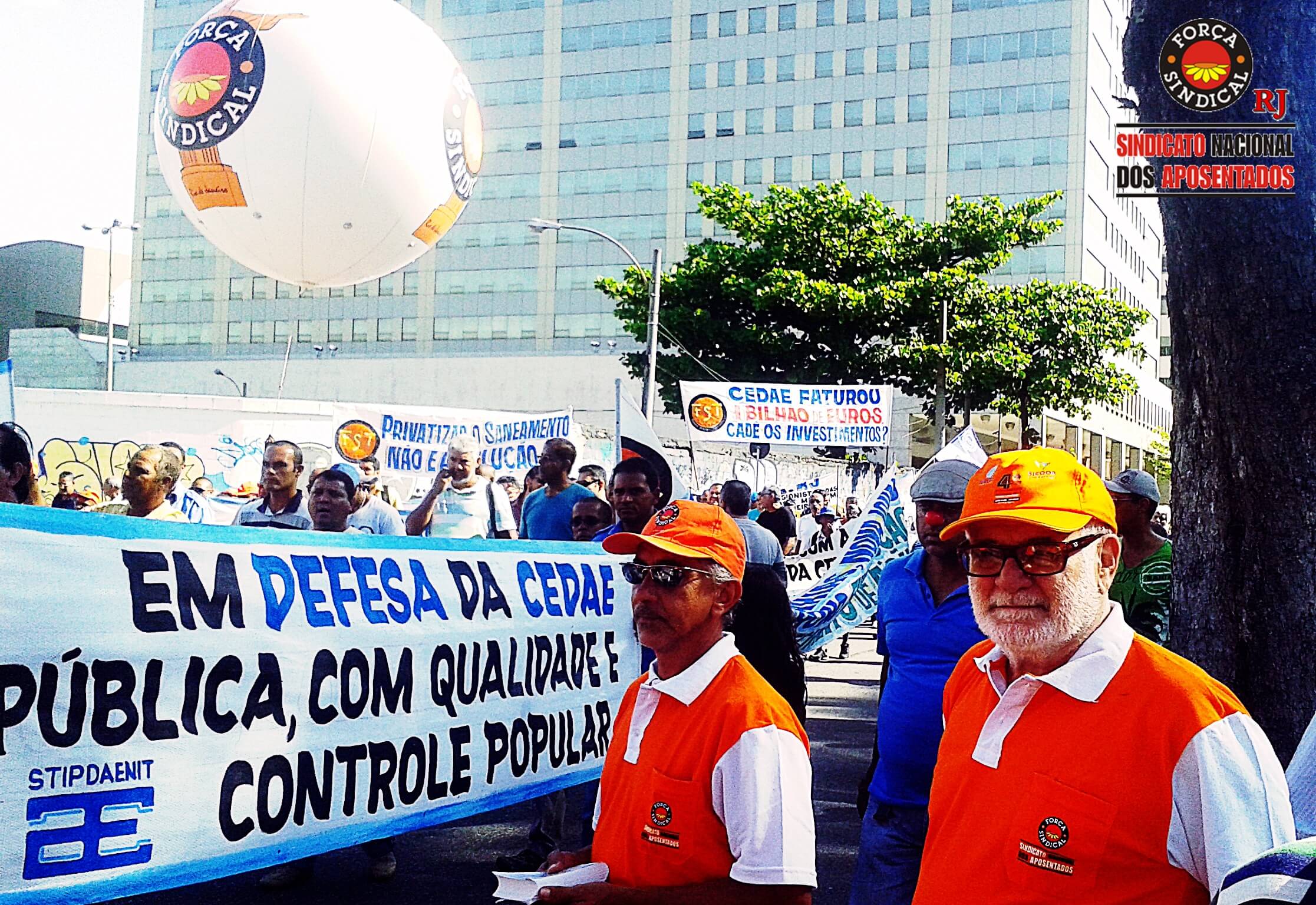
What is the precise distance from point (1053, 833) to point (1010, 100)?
60256mm

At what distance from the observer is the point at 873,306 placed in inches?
1414

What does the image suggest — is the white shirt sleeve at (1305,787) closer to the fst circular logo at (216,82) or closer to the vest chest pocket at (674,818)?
the vest chest pocket at (674,818)

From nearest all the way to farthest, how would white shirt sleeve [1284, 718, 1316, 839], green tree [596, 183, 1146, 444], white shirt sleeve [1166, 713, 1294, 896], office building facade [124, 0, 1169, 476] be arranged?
white shirt sleeve [1284, 718, 1316, 839] → white shirt sleeve [1166, 713, 1294, 896] → green tree [596, 183, 1146, 444] → office building facade [124, 0, 1169, 476]

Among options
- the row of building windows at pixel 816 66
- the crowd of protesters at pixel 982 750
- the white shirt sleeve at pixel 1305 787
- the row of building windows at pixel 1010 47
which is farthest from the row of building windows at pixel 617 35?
the white shirt sleeve at pixel 1305 787

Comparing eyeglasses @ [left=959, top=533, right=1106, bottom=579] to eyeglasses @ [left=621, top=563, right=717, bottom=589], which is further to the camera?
eyeglasses @ [left=621, top=563, right=717, bottom=589]

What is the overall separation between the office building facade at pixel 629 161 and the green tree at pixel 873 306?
19.9 metres

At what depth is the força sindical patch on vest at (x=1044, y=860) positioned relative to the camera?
2010mm

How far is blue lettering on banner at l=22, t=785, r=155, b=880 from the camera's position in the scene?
340 centimetres

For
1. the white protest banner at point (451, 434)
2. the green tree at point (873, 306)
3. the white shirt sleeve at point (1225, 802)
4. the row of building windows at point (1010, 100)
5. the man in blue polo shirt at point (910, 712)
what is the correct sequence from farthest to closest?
the row of building windows at point (1010, 100)
the green tree at point (873, 306)
the white protest banner at point (451, 434)
the man in blue polo shirt at point (910, 712)
the white shirt sleeve at point (1225, 802)

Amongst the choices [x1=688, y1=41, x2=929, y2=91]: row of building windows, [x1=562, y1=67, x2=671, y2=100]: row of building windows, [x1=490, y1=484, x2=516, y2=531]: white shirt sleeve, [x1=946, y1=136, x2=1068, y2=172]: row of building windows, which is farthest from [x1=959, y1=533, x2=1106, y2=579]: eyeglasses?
[x1=562, y1=67, x2=671, y2=100]: row of building windows

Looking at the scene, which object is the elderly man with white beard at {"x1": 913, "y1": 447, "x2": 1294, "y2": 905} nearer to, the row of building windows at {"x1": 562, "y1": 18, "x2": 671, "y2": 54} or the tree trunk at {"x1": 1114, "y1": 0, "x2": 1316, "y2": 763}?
the tree trunk at {"x1": 1114, "y1": 0, "x2": 1316, "y2": 763}

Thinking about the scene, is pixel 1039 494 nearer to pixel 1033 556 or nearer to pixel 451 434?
pixel 1033 556

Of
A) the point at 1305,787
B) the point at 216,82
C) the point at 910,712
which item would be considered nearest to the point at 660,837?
the point at 1305,787

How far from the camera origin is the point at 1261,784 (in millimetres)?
1887
